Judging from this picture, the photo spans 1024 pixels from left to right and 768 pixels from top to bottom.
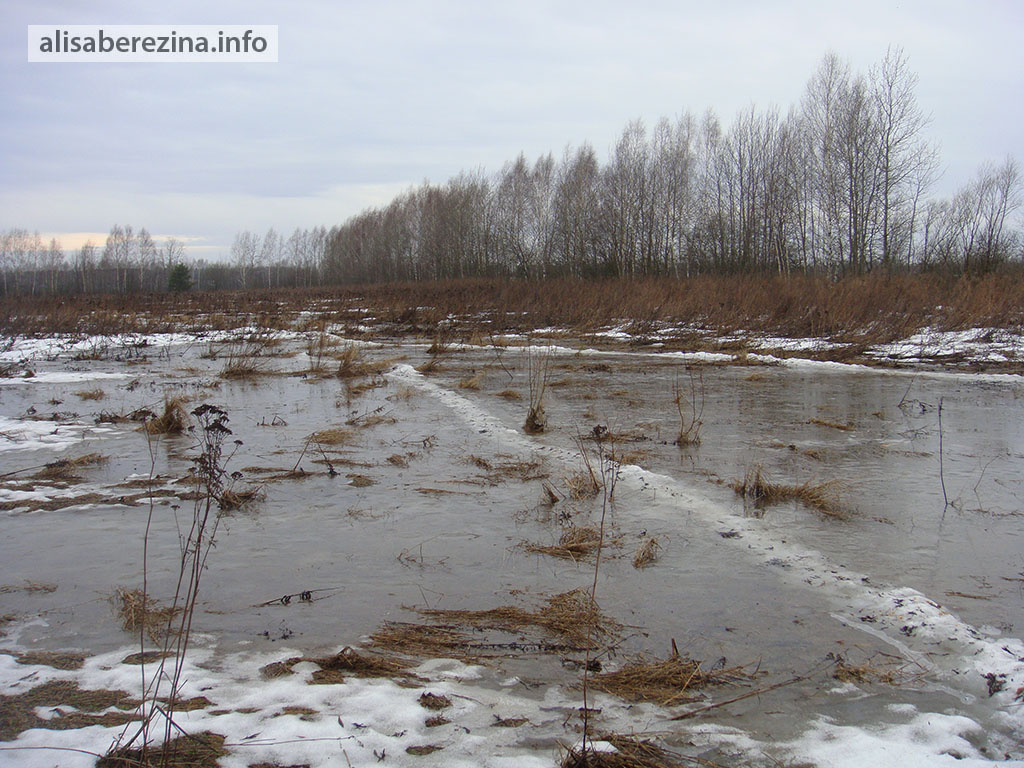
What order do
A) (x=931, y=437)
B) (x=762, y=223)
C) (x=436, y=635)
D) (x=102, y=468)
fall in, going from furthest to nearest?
(x=762, y=223) < (x=931, y=437) < (x=102, y=468) < (x=436, y=635)

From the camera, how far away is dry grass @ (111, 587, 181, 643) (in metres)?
3.32

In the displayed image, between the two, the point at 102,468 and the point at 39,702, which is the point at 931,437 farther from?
the point at 102,468

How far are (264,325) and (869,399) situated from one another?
65.7 feet

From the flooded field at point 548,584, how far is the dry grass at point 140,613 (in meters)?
0.06

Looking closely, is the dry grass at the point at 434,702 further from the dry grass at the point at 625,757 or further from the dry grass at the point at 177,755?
the dry grass at the point at 177,755

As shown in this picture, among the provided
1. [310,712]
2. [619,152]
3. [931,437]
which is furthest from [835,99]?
[310,712]

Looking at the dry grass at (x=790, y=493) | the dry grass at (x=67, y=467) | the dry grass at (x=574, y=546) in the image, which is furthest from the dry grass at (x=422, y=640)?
the dry grass at (x=67, y=467)

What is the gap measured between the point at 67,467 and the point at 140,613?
3599mm

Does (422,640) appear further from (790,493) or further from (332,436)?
(332,436)

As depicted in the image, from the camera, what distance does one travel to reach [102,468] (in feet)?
21.1

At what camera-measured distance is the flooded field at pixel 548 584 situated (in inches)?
100

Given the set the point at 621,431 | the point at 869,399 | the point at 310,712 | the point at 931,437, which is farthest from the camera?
the point at 869,399

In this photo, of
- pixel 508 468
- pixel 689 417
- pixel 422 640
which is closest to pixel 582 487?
pixel 508 468

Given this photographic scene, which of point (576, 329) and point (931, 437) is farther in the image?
point (576, 329)
